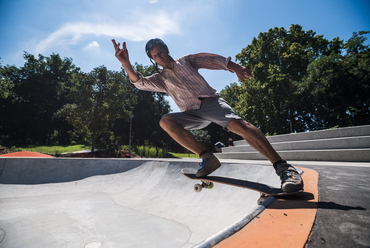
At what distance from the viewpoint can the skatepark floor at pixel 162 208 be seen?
87cm

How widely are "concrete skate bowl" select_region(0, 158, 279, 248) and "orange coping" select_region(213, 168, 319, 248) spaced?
0.13 metres

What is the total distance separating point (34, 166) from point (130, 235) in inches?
240

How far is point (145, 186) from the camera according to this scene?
4625mm

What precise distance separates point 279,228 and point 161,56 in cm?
221

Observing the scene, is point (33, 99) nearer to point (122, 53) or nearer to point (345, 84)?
point (122, 53)

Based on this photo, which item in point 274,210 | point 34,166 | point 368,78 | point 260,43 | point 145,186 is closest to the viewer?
point 274,210

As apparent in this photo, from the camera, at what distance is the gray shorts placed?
2.04m

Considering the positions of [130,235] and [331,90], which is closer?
[130,235]

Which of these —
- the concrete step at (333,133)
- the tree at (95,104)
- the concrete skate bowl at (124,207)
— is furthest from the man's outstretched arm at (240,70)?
the tree at (95,104)

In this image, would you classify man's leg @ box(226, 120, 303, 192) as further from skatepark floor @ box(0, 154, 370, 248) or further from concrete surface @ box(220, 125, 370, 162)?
concrete surface @ box(220, 125, 370, 162)

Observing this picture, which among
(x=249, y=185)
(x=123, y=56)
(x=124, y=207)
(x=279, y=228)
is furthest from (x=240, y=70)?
(x=124, y=207)

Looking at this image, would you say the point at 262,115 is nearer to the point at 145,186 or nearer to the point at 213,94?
the point at 145,186

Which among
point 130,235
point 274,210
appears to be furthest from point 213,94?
point 130,235

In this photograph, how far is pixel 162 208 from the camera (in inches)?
133
